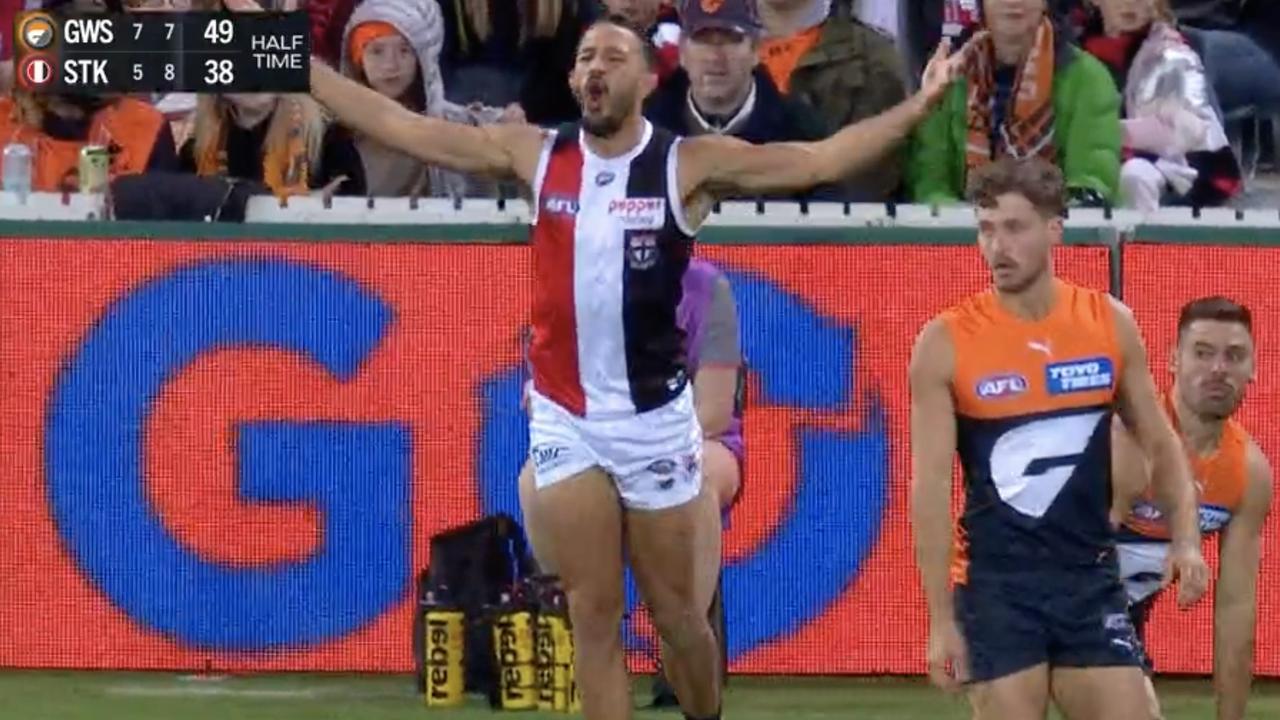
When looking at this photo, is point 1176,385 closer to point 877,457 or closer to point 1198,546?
point 1198,546

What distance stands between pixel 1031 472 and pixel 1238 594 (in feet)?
6.45

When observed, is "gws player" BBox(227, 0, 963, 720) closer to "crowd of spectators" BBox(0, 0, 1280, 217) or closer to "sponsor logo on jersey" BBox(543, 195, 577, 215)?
"sponsor logo on jersey" BBox(543, 195, 577, 215)

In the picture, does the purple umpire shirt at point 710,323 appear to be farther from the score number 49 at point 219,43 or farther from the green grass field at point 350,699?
the score number 49 at point 219,43

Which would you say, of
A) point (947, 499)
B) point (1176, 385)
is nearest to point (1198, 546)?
point (947, 499)

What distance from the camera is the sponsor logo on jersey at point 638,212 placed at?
9.20 meters

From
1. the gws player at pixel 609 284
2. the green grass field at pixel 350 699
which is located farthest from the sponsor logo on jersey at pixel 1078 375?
the green grass field at pixel 350 699

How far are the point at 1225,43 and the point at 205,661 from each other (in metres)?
5.64

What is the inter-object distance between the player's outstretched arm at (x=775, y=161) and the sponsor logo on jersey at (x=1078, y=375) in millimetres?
1351

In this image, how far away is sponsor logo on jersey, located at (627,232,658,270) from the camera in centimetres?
920

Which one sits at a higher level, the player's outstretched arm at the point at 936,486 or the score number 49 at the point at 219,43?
the score number 49 at the point at 219,43

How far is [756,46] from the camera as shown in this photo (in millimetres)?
13008

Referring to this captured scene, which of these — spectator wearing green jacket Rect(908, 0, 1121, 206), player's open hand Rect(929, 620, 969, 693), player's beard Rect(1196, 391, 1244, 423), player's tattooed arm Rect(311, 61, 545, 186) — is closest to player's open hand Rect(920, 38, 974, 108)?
player's tattooed arm Rect(311, 61, 545, 186)

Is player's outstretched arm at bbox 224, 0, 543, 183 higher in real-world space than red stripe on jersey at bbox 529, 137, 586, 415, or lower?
higher

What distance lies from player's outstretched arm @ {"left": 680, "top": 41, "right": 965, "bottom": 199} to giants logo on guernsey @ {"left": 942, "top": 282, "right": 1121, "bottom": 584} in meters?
1.28
